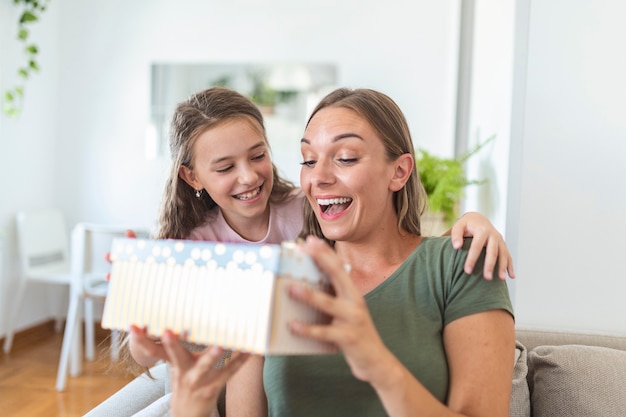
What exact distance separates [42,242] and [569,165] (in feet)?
11.8

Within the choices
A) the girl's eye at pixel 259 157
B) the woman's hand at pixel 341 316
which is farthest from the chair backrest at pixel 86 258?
the woman's hand at pixel 341 316

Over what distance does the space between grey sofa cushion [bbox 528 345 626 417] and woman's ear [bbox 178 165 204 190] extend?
1.01 m

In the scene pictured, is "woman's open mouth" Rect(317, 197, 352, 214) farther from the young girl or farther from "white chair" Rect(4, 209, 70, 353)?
"white chair" Rect(4, 209, 70, 353)

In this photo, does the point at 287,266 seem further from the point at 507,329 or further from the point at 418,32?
the point at 418,32

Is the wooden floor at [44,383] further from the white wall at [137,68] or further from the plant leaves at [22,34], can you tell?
the plant leaves at [22,34]

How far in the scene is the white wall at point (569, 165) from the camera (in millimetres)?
1720

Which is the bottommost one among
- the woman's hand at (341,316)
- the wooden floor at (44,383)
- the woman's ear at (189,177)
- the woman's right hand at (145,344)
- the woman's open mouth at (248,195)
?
the wooden floor at (44,383)

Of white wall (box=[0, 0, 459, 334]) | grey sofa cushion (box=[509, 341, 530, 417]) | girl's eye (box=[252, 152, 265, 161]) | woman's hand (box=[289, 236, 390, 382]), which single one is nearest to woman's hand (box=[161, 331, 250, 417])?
woman's hand (box=[289, 236, 390, 382])

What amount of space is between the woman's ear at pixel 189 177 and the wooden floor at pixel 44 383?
1.39 metres

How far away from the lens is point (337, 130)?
1.29 m

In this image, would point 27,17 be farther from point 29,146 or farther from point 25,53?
point 29,146

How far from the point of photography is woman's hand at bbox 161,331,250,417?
0.94 m

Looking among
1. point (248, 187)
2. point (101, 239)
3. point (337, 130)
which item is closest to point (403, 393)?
point (337, 130)

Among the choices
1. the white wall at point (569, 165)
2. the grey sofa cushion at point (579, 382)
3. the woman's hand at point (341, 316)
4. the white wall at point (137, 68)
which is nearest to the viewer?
the woman's hand at point (341, 316)
